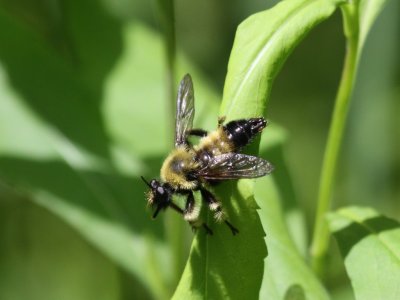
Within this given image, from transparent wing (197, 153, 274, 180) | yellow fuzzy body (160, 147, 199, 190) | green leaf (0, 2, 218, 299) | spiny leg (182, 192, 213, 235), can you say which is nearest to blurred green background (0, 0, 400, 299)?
green leaf (0, 2, 218, 299)

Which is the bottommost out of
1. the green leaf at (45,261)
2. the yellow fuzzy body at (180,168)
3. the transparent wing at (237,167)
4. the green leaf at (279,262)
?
the green leaf at (45,261)

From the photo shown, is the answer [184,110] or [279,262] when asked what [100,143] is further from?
[279,262]

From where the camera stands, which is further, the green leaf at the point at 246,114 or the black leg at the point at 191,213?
the black leg at the point at 191,213

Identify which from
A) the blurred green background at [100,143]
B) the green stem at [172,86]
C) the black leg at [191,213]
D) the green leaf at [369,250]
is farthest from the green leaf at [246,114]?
the blurred green background at [100,143]

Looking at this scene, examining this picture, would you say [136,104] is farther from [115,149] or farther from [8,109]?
[8,109]

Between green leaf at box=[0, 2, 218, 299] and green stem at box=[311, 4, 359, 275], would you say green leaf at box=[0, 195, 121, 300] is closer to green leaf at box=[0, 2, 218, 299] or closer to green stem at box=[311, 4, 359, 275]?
green leaf at box=[0, 2, 218, 299]

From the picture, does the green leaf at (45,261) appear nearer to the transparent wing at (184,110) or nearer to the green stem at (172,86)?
the green stem at (172,86)
